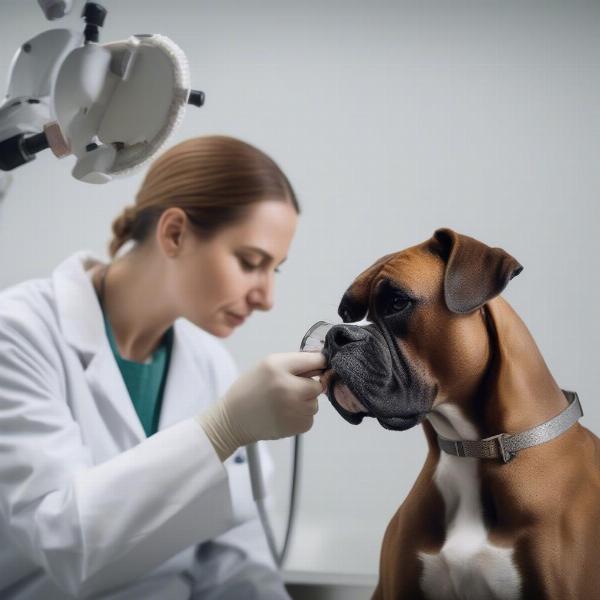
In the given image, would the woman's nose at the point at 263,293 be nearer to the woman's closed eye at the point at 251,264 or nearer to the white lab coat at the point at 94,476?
the woman's closed eye at the point at 251,264

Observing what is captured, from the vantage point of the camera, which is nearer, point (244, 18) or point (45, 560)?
point (45, 560)

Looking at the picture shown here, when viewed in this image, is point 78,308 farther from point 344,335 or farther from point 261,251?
point 344,335

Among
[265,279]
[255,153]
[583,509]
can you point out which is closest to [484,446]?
[583,509]

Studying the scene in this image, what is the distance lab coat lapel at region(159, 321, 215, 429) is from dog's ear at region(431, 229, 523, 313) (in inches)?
18.0

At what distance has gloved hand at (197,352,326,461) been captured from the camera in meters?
0.73

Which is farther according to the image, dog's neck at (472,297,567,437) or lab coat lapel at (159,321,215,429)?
lab coat lapel at (159,321,215,429)

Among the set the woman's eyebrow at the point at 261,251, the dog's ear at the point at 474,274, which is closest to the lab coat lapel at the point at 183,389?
the woman's eyebrow at the point at 261,251

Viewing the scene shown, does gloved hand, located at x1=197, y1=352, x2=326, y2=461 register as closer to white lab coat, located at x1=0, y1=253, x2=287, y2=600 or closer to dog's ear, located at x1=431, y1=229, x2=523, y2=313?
white lab coat, located at x1=0, y1=253, x2=287, y2=600

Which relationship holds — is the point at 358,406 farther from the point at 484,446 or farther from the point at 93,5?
the point at 93,5

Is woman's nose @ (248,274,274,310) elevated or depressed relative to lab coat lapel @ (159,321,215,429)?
elevated

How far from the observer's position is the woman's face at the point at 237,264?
86cm

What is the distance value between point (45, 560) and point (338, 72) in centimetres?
63

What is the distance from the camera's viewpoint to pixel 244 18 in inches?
36.0

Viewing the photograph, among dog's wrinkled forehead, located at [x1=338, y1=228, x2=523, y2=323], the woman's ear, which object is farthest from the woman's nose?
dog's wrinkled forehead, located at [x1=338, y1=228, x2=523, y2=323]
